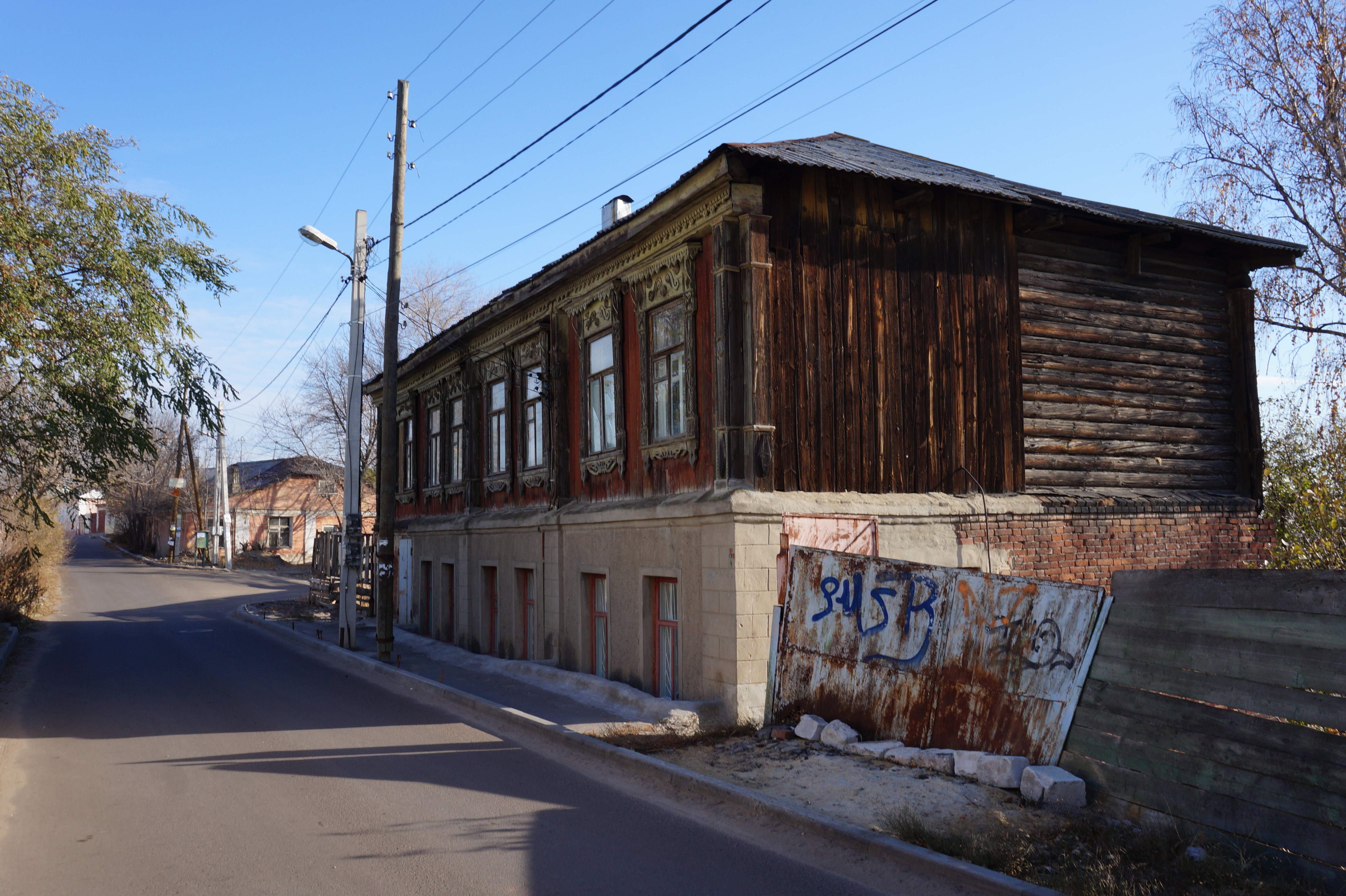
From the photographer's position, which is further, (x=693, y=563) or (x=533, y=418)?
(x=533, y=418)

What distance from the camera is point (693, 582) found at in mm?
11219

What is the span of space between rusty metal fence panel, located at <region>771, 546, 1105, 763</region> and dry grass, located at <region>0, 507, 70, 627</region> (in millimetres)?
15266

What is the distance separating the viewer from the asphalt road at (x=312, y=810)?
5887 millimetres

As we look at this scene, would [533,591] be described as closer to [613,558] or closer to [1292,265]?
[613,558]

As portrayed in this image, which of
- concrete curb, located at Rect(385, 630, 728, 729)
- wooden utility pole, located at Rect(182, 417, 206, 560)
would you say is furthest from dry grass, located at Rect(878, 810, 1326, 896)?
wooden utility pole, located at Rect(182, 417, 206, 560)

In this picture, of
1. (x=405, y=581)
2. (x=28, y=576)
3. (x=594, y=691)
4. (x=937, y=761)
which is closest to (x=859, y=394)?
(x=937, y=761)

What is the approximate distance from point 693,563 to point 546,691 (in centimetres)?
341

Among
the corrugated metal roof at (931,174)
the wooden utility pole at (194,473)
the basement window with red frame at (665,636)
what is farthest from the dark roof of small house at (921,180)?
the wooden utility pole at (194,473)

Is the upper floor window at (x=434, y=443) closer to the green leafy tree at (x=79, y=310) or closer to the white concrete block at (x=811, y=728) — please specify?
the green leafy tree at (x=79, y=310)

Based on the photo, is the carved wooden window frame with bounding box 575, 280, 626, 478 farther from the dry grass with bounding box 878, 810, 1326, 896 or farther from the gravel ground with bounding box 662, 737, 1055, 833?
the dry grass with bounding box 878, 810, 1326, 896

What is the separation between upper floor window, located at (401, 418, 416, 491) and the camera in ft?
79.2

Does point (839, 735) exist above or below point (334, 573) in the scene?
below

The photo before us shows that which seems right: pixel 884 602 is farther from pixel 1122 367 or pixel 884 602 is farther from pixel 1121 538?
pixel 1122 367

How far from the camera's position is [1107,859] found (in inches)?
219
